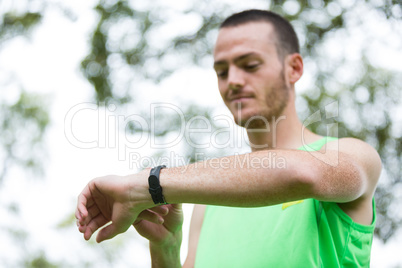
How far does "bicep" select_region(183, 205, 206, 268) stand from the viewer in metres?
2.33

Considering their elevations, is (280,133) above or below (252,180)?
above

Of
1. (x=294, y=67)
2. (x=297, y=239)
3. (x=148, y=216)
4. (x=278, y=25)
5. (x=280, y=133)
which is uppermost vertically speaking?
(x=278, y=25)

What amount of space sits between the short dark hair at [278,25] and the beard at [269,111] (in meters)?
0.23

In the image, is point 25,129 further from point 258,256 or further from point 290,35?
point 258,256

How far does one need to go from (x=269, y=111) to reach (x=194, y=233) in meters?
0.81

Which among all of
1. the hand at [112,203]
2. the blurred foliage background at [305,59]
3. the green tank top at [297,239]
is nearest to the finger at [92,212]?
the hand at [112,203]

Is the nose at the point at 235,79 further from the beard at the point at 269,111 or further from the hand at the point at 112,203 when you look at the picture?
the hand at the point at 112,203

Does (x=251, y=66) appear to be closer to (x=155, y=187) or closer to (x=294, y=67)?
(x=294, y=67)

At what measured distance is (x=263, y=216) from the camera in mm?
1968

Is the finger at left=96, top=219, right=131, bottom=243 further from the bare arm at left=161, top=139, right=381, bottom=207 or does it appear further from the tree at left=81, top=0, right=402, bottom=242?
the tree at left=81, top=0, right=402, bottom=242

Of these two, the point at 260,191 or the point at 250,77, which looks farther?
the point at 250,77

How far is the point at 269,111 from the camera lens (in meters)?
2.30

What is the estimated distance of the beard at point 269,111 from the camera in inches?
89.8

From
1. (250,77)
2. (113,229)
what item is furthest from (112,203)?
(250,77)
